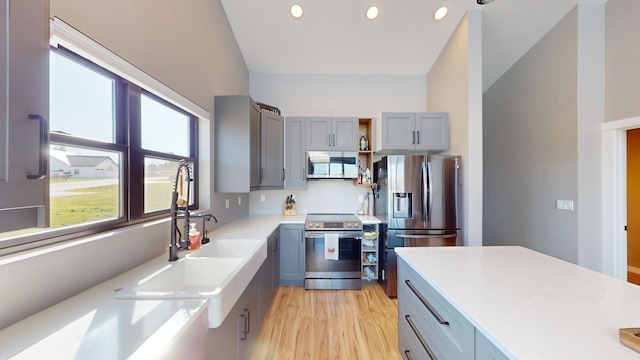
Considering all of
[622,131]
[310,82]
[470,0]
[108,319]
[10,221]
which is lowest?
[108,319]

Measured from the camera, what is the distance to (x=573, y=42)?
2.62 m

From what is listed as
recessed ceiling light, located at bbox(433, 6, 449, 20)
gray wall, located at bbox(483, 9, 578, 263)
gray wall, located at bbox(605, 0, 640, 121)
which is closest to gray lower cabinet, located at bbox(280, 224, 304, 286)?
recessed ceiling light, located at bbox(433, 6, 449, 20)

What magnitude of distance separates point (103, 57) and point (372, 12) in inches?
104

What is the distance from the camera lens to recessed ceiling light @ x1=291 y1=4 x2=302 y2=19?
2.67m

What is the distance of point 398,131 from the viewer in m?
3.12

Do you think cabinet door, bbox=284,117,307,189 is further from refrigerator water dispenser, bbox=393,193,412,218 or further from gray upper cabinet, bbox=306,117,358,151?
refrigerator water dispenser, bbox=393,193,412,218

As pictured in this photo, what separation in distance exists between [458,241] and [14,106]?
3.27 meters

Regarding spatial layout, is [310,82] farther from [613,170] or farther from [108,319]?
[613,170]

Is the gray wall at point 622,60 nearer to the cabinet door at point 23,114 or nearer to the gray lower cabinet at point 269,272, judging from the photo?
the gray lower cabinet at point 269,272

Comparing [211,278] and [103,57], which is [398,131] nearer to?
[211,278]

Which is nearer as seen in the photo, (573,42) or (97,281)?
(97,281)

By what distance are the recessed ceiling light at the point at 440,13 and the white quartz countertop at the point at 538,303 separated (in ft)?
8.87

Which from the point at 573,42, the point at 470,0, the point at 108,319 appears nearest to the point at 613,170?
the point at 573,42

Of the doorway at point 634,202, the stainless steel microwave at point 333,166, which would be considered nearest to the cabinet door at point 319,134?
the stainless steel microwave at point 333,166
